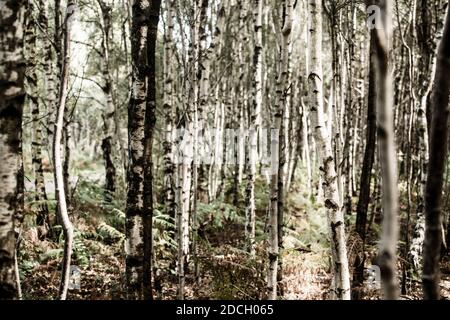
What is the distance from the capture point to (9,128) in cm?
258

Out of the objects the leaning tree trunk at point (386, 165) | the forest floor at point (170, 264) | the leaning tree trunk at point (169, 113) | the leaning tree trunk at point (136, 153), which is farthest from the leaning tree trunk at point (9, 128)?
the leaning tree trunk at point (169, 113)

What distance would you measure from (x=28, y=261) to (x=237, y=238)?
4.64 metres

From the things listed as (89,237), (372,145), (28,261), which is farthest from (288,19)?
(89,237)

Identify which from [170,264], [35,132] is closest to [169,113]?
[35,132]

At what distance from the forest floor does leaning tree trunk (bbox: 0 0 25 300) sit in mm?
2885

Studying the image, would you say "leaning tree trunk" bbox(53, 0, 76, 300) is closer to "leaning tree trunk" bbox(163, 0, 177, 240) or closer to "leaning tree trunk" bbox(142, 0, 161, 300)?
"leaning tree trunk" bbox(142, 0, 161, 300)

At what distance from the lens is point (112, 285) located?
5.88m

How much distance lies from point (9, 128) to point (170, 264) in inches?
200

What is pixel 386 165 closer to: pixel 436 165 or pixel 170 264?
pixel 436 165

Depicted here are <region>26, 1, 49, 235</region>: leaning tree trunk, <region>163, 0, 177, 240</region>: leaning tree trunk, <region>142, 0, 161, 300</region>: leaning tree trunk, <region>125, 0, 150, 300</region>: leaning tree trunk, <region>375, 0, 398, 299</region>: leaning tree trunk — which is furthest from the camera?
<region>163, 0, 177, 240</region>: leaning tree trunk

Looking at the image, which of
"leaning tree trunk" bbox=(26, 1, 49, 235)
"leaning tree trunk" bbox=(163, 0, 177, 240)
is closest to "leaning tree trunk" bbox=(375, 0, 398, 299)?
"leaning tree trunk" bbox=(163, 0, 177, 240)

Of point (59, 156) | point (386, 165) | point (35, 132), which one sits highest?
point (35, 132)

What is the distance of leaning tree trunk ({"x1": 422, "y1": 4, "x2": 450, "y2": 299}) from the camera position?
3.89ft
